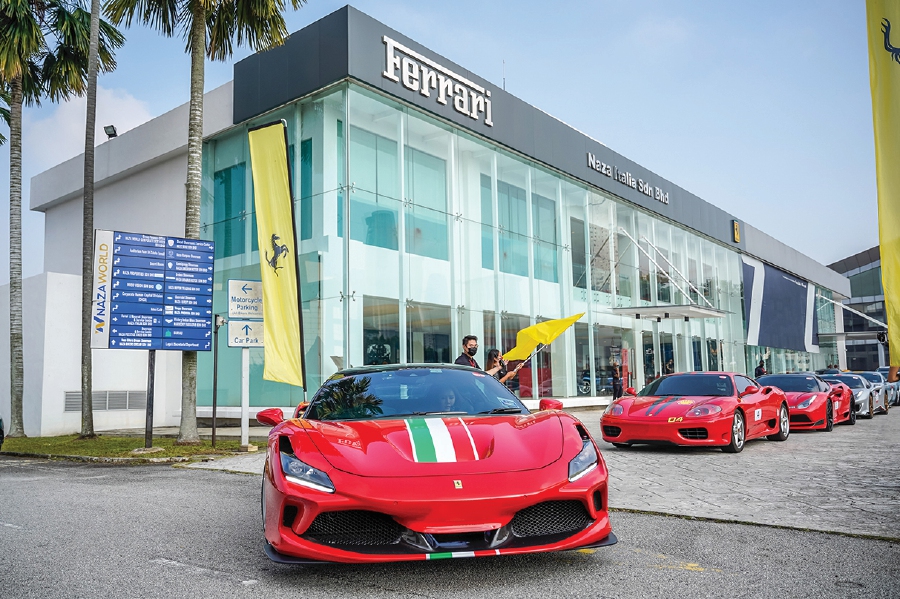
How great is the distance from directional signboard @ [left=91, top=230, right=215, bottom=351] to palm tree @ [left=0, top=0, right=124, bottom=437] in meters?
6.84

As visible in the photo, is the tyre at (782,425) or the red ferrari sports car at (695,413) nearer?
the red ferrari sports car at (695,413)

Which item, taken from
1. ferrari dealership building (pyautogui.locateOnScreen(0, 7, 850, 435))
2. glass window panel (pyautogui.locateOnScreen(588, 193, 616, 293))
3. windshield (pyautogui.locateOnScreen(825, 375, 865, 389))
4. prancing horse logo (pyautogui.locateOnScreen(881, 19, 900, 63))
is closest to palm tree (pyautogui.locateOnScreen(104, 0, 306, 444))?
ferrari dealership building (pyautogui.locateOnScreen(0, 7, 850, 435))

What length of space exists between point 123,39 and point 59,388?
32.0 feet

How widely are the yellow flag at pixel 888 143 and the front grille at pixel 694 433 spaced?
6061mm

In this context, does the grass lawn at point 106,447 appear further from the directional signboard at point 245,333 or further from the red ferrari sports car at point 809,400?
the red ferrari sports car at point 809,400

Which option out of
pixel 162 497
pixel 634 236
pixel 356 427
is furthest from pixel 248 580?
pixel 634 236

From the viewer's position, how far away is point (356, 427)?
4434 millimetres

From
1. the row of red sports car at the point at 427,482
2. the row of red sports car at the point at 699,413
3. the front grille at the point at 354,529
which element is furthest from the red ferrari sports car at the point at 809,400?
the front grille at the point at 354,529

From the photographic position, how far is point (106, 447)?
13.8 meters

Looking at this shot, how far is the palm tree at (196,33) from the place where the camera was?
13672 mm

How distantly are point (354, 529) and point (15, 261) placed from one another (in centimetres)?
1819

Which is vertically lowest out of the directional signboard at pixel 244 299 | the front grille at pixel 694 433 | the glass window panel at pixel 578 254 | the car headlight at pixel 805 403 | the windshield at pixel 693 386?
the front grille at pixel 694 433

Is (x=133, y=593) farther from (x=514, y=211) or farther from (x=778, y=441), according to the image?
(x=514, y=211)

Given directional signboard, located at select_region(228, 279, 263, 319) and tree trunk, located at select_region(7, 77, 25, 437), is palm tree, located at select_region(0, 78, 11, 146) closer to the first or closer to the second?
tree trunk, located at select_region(7, 77, 25, 437)
